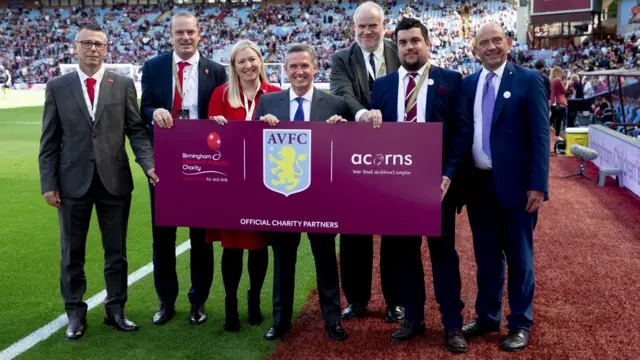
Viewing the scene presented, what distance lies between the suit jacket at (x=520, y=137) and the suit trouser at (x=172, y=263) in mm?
2139

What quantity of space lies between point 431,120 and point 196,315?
2.23 meters

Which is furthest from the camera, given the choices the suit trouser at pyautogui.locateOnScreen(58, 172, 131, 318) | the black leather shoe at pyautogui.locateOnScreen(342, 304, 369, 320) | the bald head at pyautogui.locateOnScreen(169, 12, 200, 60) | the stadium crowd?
the stadium crowd

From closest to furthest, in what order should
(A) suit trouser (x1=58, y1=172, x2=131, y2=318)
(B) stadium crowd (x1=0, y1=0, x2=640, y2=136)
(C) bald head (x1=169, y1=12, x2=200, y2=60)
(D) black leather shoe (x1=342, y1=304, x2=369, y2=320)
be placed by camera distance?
(A) suit trouser (x1=58, y1=172, x2=131, y2=318) → (C) bald head (x1=169, y1=12, x2=200, y2=60) → (D) black leather shoe (x1=342, y1=304, x2=369, y2=320) → (B) stadium crowd (x1=0, y1=0, x2=640, y2=136)

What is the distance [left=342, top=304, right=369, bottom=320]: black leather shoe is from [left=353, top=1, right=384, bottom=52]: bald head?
1.95 m

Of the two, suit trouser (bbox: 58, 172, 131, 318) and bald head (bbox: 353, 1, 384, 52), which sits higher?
bald head (bbox: 353, 1, 384, 52)

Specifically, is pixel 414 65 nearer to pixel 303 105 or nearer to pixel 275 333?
pixel 303 105

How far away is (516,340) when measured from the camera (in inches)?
160

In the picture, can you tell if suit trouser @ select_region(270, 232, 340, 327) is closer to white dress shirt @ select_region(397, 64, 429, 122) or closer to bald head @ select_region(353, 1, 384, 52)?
white dress shirt @ select_region(397, 64, 429, 122)

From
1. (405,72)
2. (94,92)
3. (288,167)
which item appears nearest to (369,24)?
(405,72)

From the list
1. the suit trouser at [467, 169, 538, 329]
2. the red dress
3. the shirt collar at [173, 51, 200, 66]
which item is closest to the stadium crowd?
the shirt collar at [173, 51, 200, 66]

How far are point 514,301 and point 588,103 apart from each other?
14915 millimetres

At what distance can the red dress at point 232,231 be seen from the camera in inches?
170

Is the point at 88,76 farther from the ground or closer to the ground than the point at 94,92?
farther from the ground

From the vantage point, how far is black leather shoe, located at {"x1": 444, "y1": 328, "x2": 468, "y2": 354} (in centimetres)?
402
